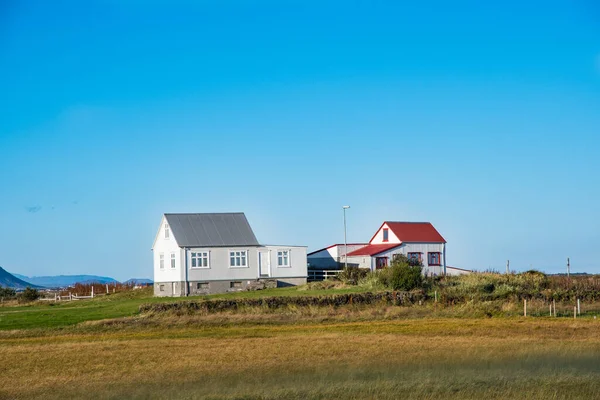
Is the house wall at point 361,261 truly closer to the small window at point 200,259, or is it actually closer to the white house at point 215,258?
the white house at point 215,258

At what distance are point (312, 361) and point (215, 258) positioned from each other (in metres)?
42.3

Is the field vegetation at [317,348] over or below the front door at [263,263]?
below

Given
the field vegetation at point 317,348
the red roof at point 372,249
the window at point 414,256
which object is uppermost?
the red roof at point 372,249

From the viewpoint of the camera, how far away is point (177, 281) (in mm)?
64875

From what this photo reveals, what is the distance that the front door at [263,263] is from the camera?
67.8 metres

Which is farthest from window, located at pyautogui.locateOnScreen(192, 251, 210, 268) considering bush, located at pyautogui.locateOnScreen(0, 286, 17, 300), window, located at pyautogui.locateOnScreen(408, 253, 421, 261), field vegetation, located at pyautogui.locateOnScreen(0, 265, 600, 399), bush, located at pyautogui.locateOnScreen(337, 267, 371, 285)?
bush, located at pyautogui.locateOnScreen(0, 286, 17, 300)

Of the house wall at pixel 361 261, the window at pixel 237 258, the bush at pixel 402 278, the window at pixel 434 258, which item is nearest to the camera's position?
the bush at pixel 402 278

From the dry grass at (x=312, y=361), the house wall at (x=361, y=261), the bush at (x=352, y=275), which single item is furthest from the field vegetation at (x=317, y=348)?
the house wall at (x=361, y=261)

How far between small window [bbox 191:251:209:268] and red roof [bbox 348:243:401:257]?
50.5ft

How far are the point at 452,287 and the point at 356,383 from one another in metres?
38.5

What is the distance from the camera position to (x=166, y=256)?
6750 centimetres

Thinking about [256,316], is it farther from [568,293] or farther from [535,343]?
[568,293]

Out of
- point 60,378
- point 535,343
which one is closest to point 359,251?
point 535,343

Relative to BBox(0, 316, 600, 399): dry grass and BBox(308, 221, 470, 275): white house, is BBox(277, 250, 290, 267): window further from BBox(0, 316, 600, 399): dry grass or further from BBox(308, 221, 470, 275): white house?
BBox(0, 316, 600, 399): dry grass
